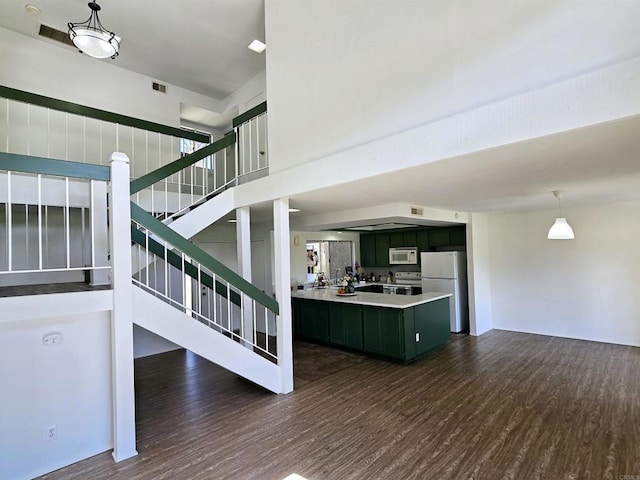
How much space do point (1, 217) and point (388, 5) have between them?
16.9 feet

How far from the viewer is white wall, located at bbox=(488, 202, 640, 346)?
5410 millimetres

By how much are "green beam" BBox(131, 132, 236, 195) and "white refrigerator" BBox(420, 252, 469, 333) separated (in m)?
4.59

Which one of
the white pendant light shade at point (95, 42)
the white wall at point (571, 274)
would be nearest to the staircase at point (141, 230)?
the white pendant light shade at point (95, 42)

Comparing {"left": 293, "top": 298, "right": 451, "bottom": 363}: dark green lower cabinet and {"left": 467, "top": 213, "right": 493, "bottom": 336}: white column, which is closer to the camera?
{"left": 293, "top": 298, "right": 451, "bottom": 363}: dark green lower cabinet

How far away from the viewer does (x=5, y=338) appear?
253 cm

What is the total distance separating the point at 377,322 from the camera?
513cm

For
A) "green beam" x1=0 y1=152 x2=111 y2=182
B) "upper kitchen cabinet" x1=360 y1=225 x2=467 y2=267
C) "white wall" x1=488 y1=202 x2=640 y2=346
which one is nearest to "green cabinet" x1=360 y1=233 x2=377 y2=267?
"upper kitchen cabinet" x1=360 y1=225 x2=467 y2=267

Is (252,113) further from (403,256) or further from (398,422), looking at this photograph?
(403,256)

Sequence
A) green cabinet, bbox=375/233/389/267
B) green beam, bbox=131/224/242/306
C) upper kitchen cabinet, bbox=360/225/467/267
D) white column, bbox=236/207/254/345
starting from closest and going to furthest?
green beam, bbox=131/224/242/306 → white column, bbox=236/207/254/345 → upper kitchen cabinet, bbox=360/225/467/267 → green cabinet, bbox=375/233/389/267

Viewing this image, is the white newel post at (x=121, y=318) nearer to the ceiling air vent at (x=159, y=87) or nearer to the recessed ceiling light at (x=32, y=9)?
the recessed ceiling light at (x=32, y=9)

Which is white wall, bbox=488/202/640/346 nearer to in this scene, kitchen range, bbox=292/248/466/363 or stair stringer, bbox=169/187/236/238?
kitchen range, bbox=292/248/466/363

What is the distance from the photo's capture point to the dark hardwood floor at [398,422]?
8.46 ft

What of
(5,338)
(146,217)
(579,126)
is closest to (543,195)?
(579,126)

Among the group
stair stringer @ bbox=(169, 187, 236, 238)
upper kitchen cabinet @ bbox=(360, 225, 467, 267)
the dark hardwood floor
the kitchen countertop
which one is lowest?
the dark hardwood floor
